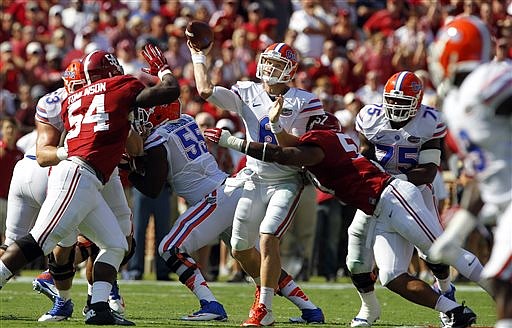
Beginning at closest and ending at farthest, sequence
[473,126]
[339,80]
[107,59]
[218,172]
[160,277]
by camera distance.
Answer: [473,126] < [107,59] < [218,172] < [160,277] < [339,80]

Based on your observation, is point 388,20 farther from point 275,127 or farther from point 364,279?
point 275,127

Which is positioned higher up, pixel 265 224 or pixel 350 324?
pixel 265 224

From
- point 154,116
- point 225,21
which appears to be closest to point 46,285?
point 154,116

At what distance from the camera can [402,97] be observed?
8203 mm

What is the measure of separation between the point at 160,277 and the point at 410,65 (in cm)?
477

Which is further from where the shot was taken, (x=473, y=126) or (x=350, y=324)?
(x=350, y=324)

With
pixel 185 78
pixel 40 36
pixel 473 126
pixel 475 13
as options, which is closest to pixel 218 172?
pixel 473 126

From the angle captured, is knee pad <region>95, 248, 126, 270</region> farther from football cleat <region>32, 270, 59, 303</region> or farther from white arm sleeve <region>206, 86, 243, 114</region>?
white arm sleeve <region>206, 86, 243, 114</region>

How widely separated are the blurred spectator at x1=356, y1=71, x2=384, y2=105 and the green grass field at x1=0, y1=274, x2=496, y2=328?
271 cm

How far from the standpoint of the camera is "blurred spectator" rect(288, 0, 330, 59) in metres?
15.9

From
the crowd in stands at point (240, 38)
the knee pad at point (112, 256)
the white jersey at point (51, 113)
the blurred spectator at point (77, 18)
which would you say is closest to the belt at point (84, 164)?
the knee pad at point (112, 256)

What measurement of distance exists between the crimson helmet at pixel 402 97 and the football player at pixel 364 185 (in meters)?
0.53

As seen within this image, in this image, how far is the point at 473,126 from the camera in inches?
214

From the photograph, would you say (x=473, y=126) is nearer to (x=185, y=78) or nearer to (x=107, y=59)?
(x=107, y=59)
